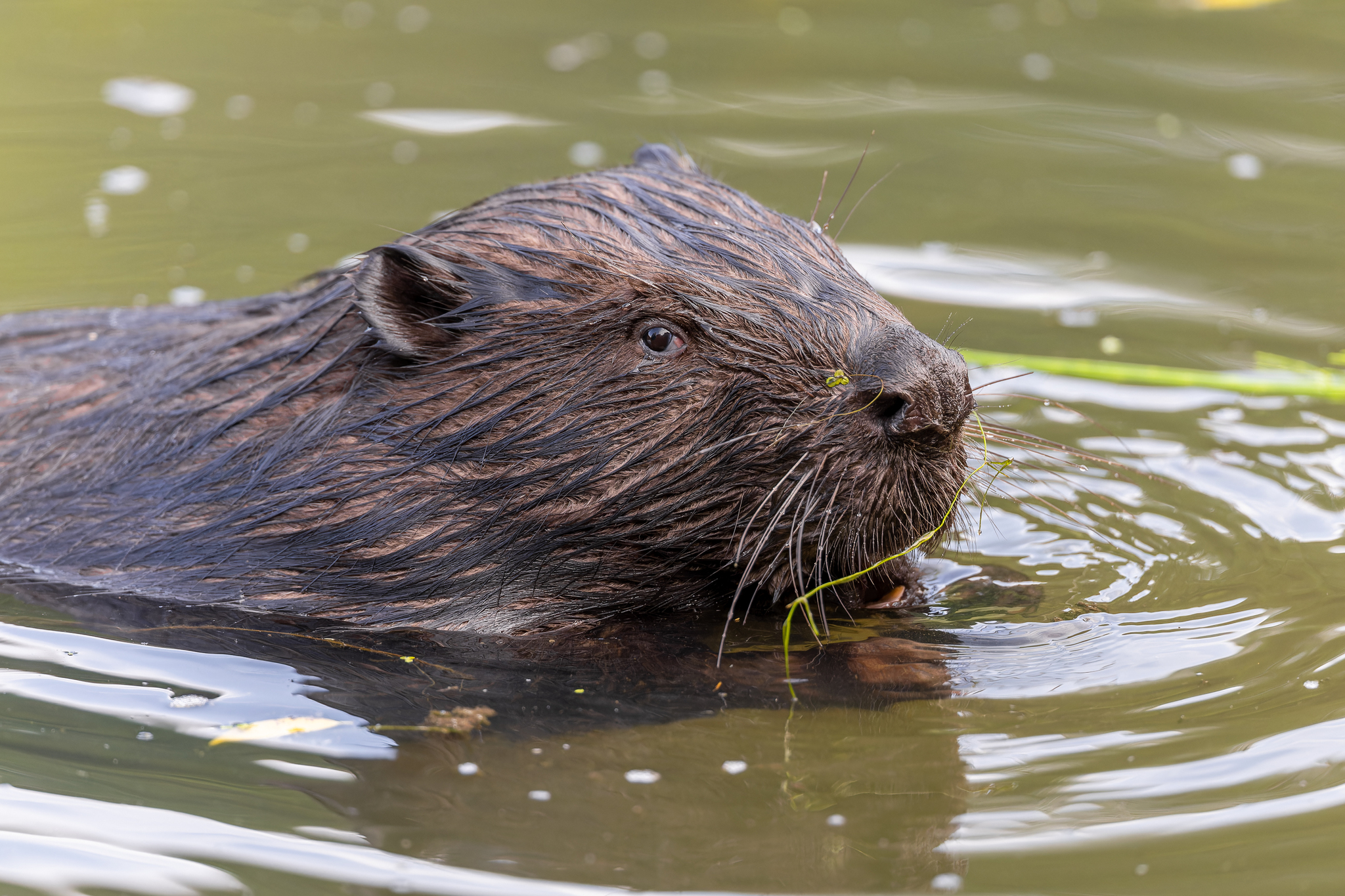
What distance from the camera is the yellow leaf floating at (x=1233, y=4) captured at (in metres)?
10.5

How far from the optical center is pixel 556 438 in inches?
175

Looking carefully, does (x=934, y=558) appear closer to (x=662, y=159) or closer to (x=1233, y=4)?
(x=662, y=159)

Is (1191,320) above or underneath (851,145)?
underneath

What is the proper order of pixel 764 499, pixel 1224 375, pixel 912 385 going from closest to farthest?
pixel 912 385, pixel 764 499, pixel 1224 375

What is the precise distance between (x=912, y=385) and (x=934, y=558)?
1.38 metres

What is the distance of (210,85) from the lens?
10266 millimetres

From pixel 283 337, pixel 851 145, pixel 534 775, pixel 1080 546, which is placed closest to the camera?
pixel 534 775

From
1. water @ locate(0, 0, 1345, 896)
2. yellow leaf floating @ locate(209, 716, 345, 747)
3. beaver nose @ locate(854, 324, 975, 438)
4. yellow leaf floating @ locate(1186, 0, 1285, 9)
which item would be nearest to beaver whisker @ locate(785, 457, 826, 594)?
beaver nose @ locate(854, 324, 975, 438)

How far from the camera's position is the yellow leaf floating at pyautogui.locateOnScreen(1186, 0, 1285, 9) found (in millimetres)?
10539

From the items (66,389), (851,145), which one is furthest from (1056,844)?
(851,145)

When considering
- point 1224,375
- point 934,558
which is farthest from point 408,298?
point 1224,375

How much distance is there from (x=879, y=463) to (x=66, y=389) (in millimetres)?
2782

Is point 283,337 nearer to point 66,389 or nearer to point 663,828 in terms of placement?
point 66,389

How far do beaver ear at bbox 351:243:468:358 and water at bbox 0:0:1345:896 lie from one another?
91cm
